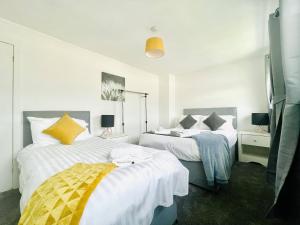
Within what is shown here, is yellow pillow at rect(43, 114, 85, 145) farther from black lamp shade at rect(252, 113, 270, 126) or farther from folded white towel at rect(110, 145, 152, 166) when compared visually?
black lamp shade at rect(252, 113, 270, 126)

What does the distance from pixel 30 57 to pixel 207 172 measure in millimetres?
3317

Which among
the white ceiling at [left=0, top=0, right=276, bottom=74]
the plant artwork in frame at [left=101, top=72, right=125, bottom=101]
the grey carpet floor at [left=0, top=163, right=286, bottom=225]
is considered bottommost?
the grey carpet floor at [left=0, top=163, right=286, bottom=225]

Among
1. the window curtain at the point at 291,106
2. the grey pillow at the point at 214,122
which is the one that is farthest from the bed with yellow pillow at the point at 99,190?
the grey pillow at the point at 214,122

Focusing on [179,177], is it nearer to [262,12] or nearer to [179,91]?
[262,12]

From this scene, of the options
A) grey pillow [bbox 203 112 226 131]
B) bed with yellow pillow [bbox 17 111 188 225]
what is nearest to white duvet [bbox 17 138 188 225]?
bed with yellow pillow [bbox 17 111 188 225]

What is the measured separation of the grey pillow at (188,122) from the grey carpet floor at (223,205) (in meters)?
1.74

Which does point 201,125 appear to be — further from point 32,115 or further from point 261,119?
point 32,115

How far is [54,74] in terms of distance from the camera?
2596 millimetres

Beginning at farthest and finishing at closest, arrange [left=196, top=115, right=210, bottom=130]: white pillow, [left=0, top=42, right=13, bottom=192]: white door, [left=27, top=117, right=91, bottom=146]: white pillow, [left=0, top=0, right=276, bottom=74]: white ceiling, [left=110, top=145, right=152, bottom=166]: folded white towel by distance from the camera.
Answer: [left=196, top=115, right=210, bottom=130]: white pillow, [left=27, top=117, right=91, bottom=146]: white pillow, [left=0, top=42, right=13, bottom=192]: white door, [left=0, top=0, right=276, bottom=74]: white ceiling, [left=110, top=145, right=152, bottom=166]: folded white towel

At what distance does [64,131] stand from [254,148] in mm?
4149

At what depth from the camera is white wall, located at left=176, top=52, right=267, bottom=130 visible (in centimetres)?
343

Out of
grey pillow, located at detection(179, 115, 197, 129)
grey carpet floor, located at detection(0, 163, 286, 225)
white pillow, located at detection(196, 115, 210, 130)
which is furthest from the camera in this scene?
grey pillow, located at detection(179, 115, 197, 129)

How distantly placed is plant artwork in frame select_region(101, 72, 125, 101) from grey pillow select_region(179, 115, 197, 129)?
1.81 metres

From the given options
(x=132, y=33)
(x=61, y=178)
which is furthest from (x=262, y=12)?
(x=61, y=178)
